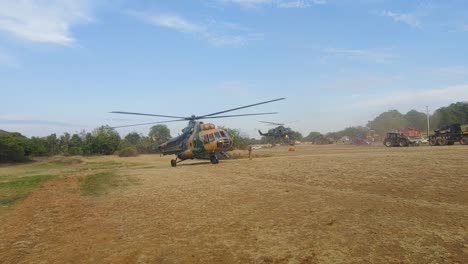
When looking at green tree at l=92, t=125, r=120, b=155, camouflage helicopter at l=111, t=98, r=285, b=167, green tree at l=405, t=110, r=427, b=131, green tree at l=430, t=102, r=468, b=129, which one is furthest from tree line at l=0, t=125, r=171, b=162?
green tree at l=405, t=110, r=427, b=131

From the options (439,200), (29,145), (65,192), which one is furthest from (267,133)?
(439,200)

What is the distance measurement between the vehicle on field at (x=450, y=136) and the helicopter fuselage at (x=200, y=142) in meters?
26.0

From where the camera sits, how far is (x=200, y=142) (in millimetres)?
29438

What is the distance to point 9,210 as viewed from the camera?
13.1m

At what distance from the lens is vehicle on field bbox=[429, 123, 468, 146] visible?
40.4 meters

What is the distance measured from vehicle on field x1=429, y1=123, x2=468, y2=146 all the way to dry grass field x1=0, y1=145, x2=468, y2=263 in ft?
90.6

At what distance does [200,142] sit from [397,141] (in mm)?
27335

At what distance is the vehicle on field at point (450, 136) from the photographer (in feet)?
133

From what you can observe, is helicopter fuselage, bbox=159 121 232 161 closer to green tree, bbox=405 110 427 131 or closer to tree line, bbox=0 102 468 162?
tree line, bbox=0 102 468 162

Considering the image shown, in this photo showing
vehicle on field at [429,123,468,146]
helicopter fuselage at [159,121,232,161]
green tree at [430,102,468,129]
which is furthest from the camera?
green tree at [430,102,468,129]

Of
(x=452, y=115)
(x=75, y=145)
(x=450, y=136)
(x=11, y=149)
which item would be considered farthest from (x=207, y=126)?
(x=452, y=115)

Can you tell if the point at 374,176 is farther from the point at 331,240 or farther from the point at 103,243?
the point at 103,243

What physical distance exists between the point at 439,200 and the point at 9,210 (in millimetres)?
13789

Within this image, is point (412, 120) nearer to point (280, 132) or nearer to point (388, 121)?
point (388, 121)
